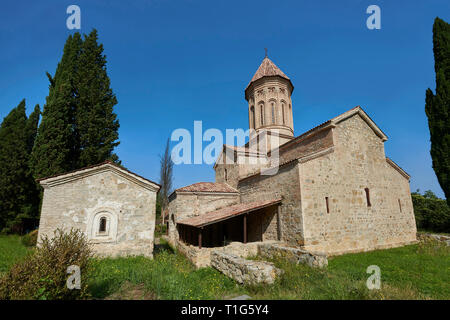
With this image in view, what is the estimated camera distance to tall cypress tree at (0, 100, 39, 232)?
51.6 ft

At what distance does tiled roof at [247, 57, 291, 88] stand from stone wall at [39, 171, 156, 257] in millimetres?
13344

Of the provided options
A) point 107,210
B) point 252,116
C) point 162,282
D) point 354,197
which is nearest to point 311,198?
point 354,197

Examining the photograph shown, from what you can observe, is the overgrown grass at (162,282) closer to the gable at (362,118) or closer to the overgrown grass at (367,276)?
the overgrown grass at (367,276)

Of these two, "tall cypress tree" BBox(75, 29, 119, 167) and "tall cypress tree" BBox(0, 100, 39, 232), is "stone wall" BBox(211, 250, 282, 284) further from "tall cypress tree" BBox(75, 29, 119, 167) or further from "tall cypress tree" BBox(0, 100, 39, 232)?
"tall cypress tree" BBox(0, 100, 39, 232)

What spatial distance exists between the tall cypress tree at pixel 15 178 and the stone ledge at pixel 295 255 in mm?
16860

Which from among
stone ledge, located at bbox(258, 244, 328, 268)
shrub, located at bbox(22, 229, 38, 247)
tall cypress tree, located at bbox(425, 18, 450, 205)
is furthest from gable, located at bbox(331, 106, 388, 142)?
shrub, located at bbox(22, 229, 38, 247)

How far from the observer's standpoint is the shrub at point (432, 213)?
18.9m

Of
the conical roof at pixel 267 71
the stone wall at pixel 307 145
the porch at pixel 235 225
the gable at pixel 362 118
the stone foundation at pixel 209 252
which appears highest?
the conical roof at pixel 267 71

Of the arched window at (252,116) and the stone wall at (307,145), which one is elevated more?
the arched window at (252,116)

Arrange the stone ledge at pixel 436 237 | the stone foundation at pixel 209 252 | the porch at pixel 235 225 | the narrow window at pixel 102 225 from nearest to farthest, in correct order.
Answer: the stone foundation at pixel 209 252 < the narrow window at pixel 102 225 < the porch at pixel 235 225 < the stone ledge at pixel 436 237

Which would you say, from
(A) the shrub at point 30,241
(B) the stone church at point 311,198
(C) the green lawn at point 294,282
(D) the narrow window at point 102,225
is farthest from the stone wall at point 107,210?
(A) the shrub at point 30,241

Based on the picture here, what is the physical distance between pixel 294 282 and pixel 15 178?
803 inches
